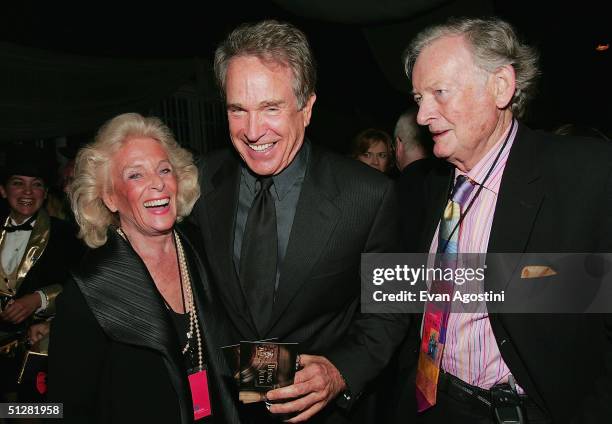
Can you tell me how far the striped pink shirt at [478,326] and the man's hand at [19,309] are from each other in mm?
3053

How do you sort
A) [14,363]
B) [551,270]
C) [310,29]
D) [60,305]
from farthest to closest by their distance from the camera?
1. [310,29]
2. [14,363]
3. [60,305]
4. [551,270]

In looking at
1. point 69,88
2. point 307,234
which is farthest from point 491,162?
point 69,88

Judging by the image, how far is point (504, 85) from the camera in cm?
203

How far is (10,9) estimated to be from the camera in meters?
4.38

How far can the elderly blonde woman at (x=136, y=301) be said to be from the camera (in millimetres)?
1922

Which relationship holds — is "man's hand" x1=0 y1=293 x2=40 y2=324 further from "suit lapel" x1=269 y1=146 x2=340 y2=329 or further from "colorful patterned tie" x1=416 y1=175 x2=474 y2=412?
"colorful patterned tie" x1=416 y1=175 x2=474 y2=412

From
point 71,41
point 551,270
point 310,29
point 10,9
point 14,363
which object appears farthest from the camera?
point 310,29

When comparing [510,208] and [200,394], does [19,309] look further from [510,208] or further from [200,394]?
[510,208]

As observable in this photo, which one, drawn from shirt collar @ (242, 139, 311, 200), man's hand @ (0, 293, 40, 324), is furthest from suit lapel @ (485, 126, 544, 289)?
man's hand @ (0, 293, 40, 324)

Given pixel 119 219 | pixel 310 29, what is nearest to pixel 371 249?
pixel 119 219

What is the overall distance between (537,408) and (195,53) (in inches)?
224

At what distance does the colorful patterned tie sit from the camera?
206cm

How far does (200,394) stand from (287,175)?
0.98 m

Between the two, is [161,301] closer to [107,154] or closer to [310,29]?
[107,154]
